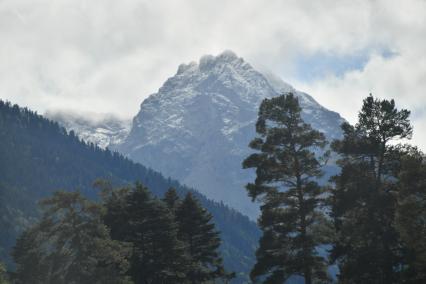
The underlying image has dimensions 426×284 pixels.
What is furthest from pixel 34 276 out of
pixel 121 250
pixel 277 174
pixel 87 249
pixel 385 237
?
pixel 385 237

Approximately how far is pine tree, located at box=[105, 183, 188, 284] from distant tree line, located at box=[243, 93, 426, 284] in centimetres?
823

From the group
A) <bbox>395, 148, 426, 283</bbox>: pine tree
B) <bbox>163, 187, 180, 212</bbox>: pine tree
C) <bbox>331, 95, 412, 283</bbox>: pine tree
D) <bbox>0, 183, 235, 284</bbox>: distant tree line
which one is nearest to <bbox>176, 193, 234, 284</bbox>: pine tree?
<bbox>0, 183, 235, 284</bbox>: distant tree line

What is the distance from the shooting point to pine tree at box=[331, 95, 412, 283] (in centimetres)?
3625

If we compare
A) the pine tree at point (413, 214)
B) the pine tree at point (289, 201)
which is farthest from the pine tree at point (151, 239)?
the pine tree at point (413, 214)

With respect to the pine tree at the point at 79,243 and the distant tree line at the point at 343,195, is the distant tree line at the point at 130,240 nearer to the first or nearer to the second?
the pine tree at the point at 79,243

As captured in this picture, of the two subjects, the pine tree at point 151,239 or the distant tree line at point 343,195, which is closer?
the distant tree line at point 343,195

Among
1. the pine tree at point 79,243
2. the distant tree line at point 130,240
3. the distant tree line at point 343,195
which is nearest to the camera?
the distant tree line at point 343,195

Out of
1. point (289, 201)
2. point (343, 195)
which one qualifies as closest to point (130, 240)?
point (289, 201)

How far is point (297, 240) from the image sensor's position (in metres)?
36.9

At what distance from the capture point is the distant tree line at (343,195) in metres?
36.1

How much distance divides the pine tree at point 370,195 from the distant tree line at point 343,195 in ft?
Answer: 0.20

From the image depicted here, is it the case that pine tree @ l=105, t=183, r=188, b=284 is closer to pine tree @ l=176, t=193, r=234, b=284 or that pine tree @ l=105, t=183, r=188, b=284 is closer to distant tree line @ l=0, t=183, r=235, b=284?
distant tree line @ l=0, t=183, r=235, b=284

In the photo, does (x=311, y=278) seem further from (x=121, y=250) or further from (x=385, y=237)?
(x=121, y=250)

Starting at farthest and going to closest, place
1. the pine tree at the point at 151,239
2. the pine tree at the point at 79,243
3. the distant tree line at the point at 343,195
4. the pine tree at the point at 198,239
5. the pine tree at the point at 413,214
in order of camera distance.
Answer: the pine tree at the point at 198,239 < the pine tree at the point at 79,243 < the pine tree at the point at 151,239 < the distant tree line at the point at 343,195 < the pine tree at the point at 413,214
